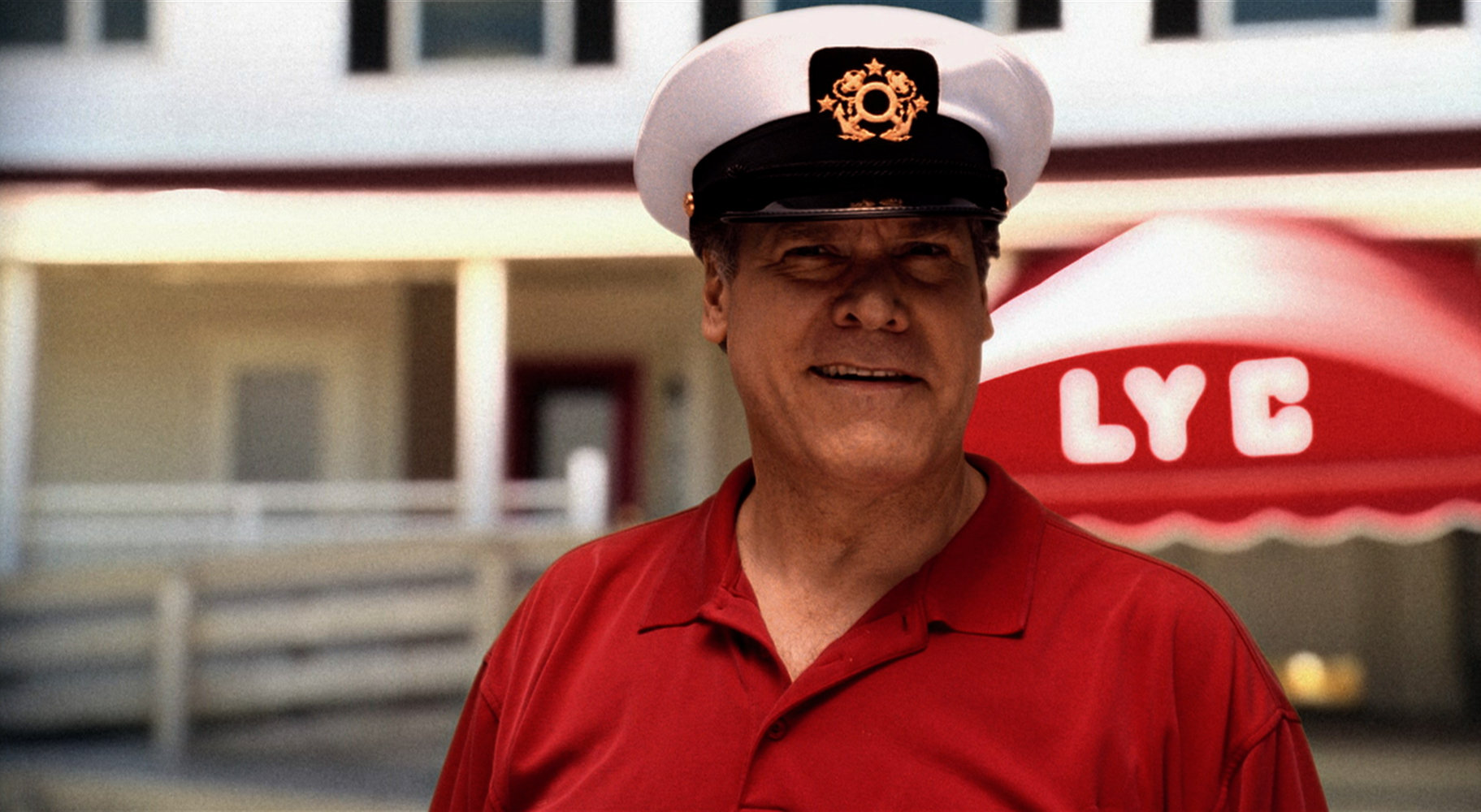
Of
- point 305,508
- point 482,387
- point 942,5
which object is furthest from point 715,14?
point 305,508

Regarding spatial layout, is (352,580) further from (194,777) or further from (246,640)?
(194,777)

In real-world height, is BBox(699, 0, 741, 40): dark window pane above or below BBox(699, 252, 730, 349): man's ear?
above

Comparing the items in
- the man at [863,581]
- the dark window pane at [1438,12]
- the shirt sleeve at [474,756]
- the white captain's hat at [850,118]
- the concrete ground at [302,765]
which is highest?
the dark window pane at [1438,12]

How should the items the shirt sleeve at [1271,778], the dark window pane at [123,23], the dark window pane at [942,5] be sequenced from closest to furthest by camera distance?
the shirt sleeve at [1271,778] → the dark window pane at [942,5] → the dark window pane at [123,23]

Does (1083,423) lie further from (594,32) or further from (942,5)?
(594,32)

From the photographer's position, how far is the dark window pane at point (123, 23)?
7.89 ft

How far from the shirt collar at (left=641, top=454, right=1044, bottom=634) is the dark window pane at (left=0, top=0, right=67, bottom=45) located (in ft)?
6.51

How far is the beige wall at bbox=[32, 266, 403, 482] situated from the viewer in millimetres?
2557

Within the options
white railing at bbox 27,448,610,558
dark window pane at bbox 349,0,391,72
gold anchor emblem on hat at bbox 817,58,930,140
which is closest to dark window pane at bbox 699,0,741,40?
dark window pane at bbox 349,0,391,72

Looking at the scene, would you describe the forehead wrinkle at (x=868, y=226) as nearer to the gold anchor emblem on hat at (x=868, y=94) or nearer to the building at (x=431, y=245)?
the gold anchor emblem on hat at (x=868, y=94)

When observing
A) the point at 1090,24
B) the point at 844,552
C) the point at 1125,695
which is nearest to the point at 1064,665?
the point at 1125,695

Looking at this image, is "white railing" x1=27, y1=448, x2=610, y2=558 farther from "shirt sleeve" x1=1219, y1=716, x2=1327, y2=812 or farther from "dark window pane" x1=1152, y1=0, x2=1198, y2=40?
"shirt sleeve" x1=1219, y1=716, x2=1327, y2=812

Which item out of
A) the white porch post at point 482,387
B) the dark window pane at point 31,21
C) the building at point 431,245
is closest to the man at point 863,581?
the building at point 431,245

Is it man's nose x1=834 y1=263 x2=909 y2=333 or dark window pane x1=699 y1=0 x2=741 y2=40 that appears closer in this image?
man's nose x1=834 y1=263 x2=909 y2=333
